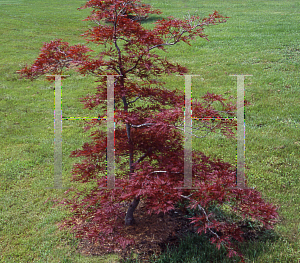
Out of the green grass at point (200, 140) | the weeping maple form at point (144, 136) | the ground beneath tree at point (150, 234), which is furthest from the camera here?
the green grass at point (200, 140)

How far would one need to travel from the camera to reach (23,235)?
A: 518 cm

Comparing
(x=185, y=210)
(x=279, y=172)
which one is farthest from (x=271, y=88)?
(x=185, y=210)

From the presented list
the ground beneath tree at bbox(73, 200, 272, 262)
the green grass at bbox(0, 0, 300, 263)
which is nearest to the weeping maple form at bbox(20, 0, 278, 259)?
the ground beneath tree at bbox(73, 200, 272, 262)

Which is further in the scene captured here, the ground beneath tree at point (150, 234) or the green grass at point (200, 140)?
the green grass at point (200, 140)

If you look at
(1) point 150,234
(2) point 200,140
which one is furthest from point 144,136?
(2) point 200,140

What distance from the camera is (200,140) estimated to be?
8.05 m

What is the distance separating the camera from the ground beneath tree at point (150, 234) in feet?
15.1

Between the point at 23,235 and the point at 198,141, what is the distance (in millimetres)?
4385

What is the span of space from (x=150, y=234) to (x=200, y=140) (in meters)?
3.65

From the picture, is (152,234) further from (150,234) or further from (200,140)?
(200,140)

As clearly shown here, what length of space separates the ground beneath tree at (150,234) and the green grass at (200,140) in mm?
192

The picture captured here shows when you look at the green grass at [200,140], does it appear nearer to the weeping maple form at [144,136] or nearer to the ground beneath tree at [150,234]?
the ground beneath tree at [150,234]

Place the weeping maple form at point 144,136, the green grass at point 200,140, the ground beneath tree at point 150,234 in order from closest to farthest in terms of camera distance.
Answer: the weeping maple form at point 144,136 → the ground beneath tree at point 150,234 → the green grass at point 200,140

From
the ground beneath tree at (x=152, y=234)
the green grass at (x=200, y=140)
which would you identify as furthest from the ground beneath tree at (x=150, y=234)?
the green grass at (x=200, y=140)
